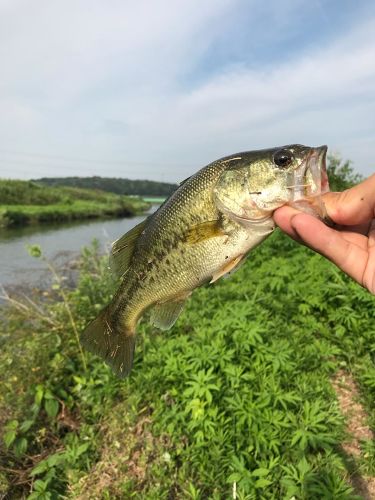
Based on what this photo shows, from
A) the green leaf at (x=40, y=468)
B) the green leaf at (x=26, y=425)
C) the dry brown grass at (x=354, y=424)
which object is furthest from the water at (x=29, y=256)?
the dry brown grass at (x=354, y=424)

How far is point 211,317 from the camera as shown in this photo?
21.2ft

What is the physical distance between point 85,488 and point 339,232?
148 inches

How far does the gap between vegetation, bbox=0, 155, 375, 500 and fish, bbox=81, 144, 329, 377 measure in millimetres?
1835

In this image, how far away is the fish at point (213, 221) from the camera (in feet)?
7.28

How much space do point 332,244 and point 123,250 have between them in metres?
1.41

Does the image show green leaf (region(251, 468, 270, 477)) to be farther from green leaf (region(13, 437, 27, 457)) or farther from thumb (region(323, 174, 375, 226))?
green leaf (region(13, 437, 27, 457))

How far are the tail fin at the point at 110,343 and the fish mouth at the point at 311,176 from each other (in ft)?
5.04

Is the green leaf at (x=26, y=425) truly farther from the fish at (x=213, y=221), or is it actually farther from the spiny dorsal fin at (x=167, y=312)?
the spiny dorsal fin at (x=167, y=312)

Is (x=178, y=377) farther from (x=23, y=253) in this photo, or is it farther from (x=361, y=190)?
(x=23, y=253)

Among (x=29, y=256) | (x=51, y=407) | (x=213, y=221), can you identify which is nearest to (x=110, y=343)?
(x=213, y=221)

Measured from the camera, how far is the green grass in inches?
148

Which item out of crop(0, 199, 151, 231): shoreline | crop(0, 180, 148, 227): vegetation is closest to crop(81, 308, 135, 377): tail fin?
crop(0, 199, 151, 231): shoreline

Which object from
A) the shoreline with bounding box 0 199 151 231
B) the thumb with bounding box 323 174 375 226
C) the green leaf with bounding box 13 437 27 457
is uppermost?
the thumb with bounding box 323 174 375 226

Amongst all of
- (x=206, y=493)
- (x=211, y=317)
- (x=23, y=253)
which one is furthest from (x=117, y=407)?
(x=23, y=253)
